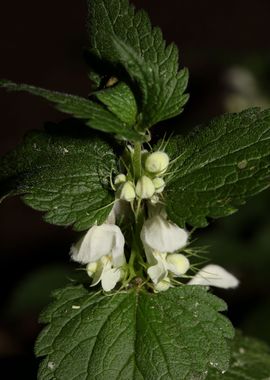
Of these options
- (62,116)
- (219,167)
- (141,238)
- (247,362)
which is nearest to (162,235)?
(141,238)

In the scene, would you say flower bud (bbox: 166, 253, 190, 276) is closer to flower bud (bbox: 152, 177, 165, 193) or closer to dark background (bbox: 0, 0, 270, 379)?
flower bud (bbox: 152, 177, 165, 193)

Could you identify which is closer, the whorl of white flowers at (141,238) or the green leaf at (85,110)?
the green leaf at (85,110)

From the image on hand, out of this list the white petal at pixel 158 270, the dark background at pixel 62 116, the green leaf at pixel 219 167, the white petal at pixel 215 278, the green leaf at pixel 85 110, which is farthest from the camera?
the dark background at pixel 62 116

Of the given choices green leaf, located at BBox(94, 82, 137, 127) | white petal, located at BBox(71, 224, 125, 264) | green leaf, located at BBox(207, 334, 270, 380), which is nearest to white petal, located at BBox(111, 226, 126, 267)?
white petal, located at BBox(71, 224, 125, 264)

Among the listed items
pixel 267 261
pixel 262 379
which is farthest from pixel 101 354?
pixel 267 261

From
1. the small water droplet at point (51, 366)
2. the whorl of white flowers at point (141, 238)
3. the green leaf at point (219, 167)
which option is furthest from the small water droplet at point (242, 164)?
the small water droplet at point (51, 366)

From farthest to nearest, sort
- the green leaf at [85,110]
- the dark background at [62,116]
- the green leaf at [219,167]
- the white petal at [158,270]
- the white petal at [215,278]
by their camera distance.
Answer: the dark background at [62,116] < the white petal at [215,278] < the white petal at [158,270] < the green leaf at [219,167] < the green leaf at [85,110]

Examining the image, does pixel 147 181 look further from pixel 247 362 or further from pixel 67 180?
pixel 247 362

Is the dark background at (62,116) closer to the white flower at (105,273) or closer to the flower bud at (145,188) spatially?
the white flower at (105,273)
